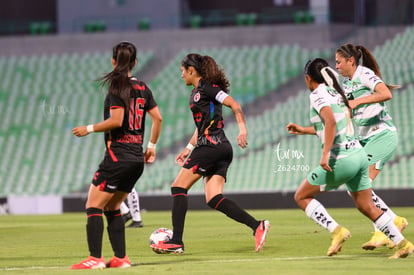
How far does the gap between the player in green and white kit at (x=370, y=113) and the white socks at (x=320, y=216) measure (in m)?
1.08

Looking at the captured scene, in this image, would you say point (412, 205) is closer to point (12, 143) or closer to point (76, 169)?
point (76, 169)

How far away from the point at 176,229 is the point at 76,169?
17676 millimetres

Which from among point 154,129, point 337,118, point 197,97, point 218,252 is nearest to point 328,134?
point 337,118

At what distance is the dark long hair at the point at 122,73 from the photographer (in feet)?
27.7

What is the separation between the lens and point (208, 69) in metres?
10.4

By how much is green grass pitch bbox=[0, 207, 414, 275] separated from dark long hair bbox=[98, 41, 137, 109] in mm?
1629

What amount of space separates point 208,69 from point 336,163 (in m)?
2.27

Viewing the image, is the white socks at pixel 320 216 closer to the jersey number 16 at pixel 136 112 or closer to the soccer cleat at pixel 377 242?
the soccer cleat at pixel 377 242

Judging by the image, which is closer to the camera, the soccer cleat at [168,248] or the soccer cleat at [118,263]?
the soccer cleat at [118,263]

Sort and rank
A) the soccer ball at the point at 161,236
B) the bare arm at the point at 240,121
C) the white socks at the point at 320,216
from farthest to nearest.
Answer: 1. the soccer ball at the point at 161,236
2. the bare arm at the point at 240,121
3. the white socks at the point at 320,216

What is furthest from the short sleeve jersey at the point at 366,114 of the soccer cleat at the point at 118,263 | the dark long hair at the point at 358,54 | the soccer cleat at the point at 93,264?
the soccer cleat at the point at 93,264

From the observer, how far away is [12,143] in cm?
2942

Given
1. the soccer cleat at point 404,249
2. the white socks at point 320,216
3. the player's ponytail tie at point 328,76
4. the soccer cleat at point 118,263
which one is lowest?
the soccer cleat at point 404,249

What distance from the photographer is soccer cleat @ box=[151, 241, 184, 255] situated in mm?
10336
